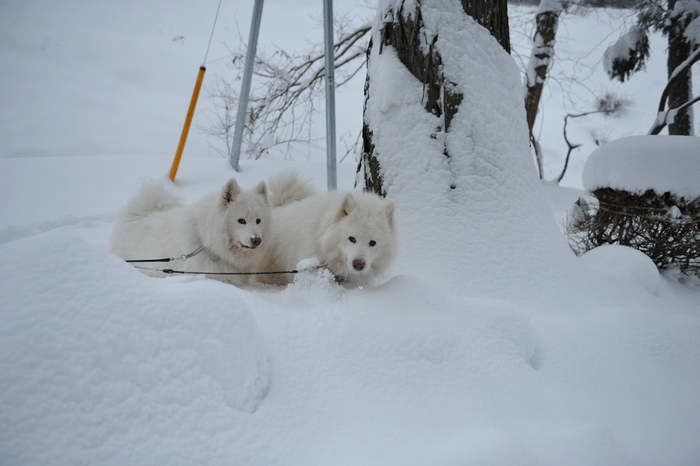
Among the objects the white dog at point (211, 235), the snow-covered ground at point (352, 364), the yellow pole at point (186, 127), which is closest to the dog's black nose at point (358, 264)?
the snow-covered ground at point (352, 364)

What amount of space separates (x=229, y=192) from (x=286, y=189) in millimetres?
942

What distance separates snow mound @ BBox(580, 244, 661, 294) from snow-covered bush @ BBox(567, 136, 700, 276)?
21.9 inches

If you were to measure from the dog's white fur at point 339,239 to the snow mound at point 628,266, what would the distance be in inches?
88.8

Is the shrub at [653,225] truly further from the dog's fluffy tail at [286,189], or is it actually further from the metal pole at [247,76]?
the metal pole at [247,76]

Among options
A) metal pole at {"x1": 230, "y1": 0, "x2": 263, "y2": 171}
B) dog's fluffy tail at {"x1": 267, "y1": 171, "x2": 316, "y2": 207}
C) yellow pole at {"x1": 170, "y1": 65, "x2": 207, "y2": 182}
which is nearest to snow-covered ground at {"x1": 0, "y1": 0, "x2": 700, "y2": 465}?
dog's fluffy tail at {"x1": 267, "y1": 171, "x2": 316, "y2": 207}

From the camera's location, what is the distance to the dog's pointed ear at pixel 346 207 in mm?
2749

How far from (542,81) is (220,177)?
7.63 m

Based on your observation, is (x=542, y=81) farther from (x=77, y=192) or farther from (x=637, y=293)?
(x=77, y=192)

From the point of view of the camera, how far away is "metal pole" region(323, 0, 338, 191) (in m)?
4.85

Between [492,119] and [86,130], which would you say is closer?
[492,119]

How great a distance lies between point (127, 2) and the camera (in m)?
19.5

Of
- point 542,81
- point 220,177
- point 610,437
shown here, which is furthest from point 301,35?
point 610,437

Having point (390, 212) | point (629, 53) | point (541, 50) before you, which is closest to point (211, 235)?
point (390, 212)

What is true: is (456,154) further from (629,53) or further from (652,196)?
(629,53)
